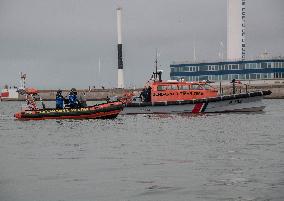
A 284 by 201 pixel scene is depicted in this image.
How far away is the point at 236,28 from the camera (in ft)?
362

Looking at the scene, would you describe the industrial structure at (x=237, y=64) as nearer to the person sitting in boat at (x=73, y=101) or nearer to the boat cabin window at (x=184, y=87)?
the boat cabin window at (x=184, y=87)

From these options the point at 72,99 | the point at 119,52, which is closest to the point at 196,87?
the point at 72,99

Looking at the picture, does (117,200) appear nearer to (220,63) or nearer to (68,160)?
(68,160)

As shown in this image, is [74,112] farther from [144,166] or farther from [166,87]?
[144,166]

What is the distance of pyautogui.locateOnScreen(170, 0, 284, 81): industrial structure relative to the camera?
349 feet

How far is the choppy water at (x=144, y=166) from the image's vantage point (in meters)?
13.4

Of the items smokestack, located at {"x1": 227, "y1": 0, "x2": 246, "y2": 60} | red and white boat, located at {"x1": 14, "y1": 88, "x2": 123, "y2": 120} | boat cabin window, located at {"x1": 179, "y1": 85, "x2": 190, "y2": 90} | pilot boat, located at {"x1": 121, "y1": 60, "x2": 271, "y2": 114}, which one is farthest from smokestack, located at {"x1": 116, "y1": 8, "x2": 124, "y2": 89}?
red and white boat, located at {"x1": 14, "y1": 88, "x2": 123, "y2": 120}

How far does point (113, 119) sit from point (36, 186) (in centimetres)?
2717

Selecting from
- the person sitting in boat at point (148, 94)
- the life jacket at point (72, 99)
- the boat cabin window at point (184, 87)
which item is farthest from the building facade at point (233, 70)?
the life jacket at point (72, 99)

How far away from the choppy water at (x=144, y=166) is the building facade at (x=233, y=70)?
78128 millimetres

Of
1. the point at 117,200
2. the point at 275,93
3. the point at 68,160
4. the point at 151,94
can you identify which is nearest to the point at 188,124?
the point at 151,94

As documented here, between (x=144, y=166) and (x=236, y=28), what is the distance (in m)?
96.0

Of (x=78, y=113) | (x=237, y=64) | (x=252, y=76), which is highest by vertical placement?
(x=237, y=64)

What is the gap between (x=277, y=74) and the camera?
10631 centimetres
